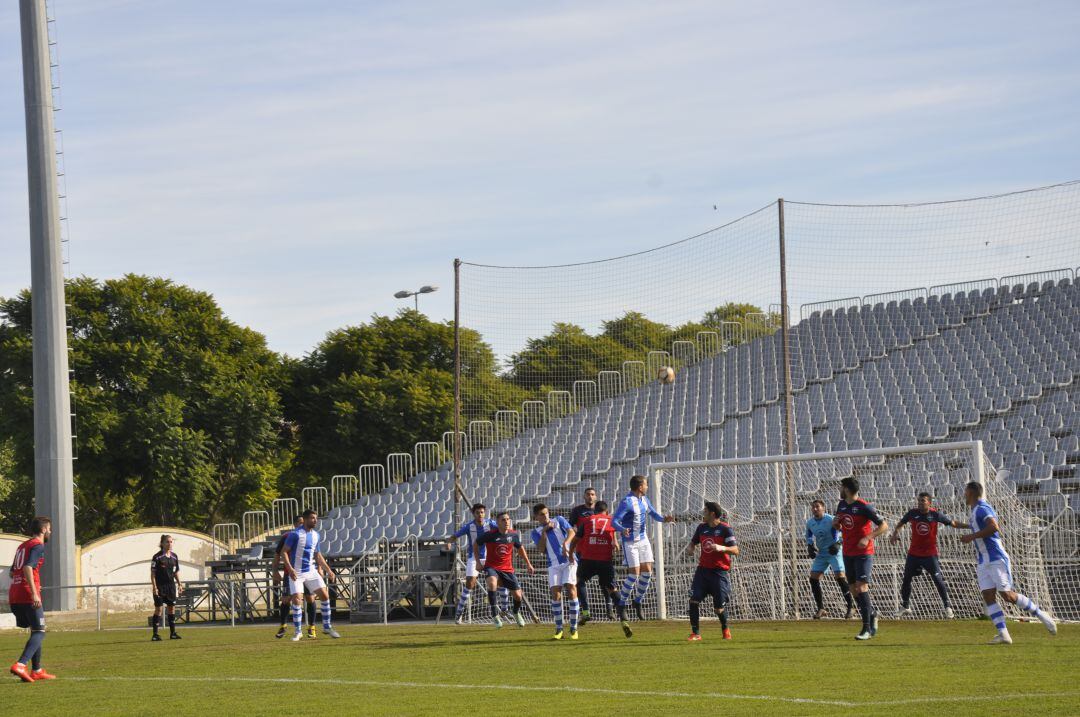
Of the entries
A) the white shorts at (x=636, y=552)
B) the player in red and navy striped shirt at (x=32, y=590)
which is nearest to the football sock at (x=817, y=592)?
the white shorts at (x=636, y=552)

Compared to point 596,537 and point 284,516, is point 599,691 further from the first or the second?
point 284,516

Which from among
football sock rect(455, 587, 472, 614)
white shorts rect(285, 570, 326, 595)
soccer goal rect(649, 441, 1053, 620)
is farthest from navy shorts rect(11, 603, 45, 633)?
soccer goal rect(649, 441, 1053, 620)

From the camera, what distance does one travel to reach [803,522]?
21703mm

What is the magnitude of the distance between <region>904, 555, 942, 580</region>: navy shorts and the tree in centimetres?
3435

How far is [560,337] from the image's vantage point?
37.2 meters

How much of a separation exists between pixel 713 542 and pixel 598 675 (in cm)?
369

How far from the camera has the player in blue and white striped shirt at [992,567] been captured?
45.4ft

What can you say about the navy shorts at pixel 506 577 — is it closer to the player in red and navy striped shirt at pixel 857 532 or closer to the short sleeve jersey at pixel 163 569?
the player in red and navy striped shirt at pixel 857 532

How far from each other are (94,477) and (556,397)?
2007cm

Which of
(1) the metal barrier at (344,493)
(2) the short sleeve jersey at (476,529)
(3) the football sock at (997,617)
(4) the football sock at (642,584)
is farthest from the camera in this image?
(1) the metal barrier at (344,493)

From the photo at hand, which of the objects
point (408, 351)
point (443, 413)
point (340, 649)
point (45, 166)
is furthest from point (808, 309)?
point (340, 649)

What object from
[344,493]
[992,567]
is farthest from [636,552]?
[344,493]

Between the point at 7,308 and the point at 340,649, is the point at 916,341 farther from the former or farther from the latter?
the point at 7,308

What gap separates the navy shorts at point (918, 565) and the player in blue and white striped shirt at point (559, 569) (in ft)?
15.1
